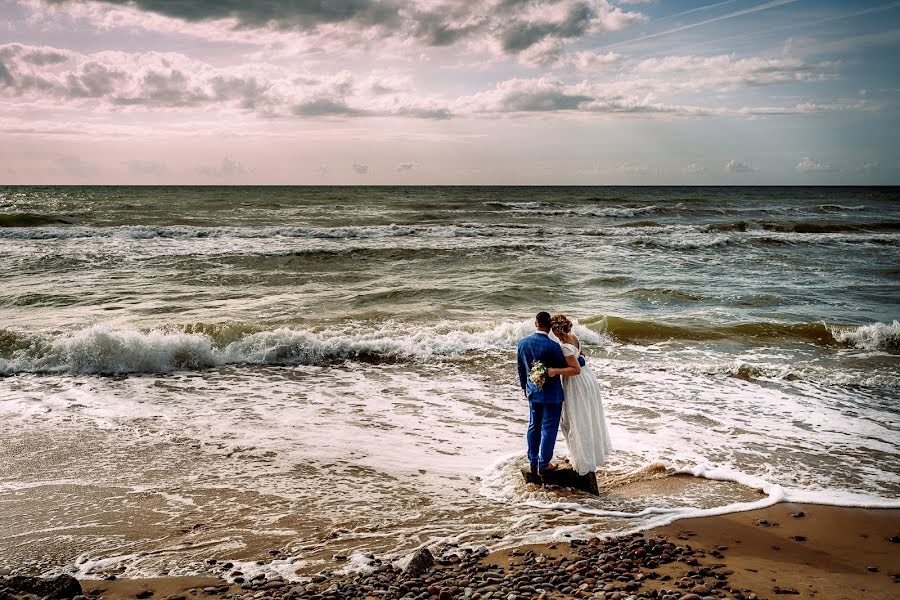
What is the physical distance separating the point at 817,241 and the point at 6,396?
115 feet

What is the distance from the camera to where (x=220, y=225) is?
118 feet

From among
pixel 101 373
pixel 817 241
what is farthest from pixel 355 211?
pixel 101 373

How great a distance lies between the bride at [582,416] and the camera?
6.25m

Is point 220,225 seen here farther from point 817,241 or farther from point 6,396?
point 817,241

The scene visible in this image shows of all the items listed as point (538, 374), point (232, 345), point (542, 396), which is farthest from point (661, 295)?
point (538, 374)

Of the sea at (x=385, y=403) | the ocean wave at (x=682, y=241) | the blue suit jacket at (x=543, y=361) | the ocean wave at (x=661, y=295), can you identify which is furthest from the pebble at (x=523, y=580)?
the ocean wave at (x=682, y=241)

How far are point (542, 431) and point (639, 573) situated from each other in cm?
208

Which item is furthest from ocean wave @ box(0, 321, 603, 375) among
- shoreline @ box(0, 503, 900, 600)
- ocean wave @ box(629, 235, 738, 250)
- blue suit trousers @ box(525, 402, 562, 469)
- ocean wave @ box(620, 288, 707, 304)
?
ocean wave @ box(629, 235, 738, 250)

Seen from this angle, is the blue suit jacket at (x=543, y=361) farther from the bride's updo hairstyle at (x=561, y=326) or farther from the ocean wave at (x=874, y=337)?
the ocean wave at (x=874, y=337)

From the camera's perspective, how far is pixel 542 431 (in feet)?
21.3

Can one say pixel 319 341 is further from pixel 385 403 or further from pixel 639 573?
pixel 639 573

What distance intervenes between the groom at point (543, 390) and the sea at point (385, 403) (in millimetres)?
492

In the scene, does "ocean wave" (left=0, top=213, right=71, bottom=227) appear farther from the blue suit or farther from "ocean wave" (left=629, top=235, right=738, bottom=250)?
the blue suit

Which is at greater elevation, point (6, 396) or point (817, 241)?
point (817, 241)
